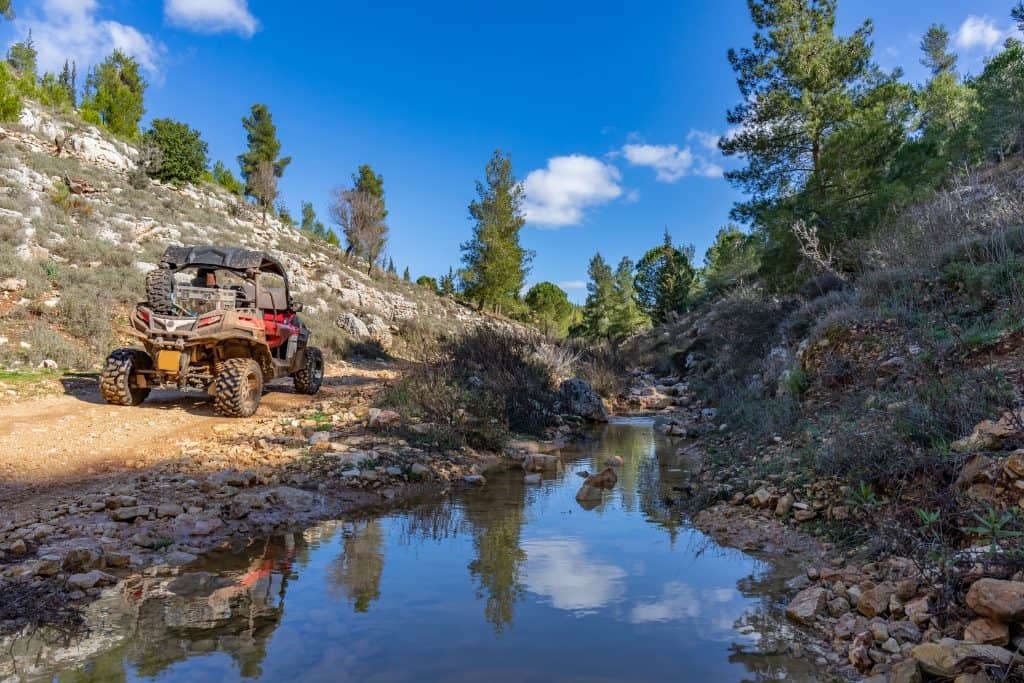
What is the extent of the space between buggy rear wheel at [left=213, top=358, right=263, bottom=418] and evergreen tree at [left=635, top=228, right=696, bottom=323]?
36760mm

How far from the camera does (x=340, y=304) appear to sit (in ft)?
89.1

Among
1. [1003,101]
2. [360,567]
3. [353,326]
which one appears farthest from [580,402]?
[1003,101]

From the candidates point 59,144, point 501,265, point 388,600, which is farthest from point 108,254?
point 501,265

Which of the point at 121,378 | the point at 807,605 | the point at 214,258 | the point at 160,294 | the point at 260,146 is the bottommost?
the point at 807,605

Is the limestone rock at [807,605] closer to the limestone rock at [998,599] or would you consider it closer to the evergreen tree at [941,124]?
the limestone rock at [998,599]

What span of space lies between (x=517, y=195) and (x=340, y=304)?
60.5 feet

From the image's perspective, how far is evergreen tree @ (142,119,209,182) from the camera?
36.3 m

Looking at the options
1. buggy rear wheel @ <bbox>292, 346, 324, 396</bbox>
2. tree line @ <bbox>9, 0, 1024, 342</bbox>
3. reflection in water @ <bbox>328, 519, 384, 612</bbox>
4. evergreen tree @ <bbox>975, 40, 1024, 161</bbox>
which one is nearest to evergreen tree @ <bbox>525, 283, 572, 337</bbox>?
tree line @ <bbox>9, 0, 1024, 342</bbox>

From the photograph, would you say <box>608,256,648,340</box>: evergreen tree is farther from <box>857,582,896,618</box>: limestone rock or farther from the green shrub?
<box>857,582,896,618</box>: limestone rock

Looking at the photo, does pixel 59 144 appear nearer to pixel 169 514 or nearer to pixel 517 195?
pixel 517 195

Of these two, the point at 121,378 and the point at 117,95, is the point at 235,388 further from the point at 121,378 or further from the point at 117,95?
the point at 117,95

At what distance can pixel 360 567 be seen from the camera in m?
4.27

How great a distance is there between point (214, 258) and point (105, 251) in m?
12.6

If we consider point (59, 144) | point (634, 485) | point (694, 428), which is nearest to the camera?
point (634, 485)
